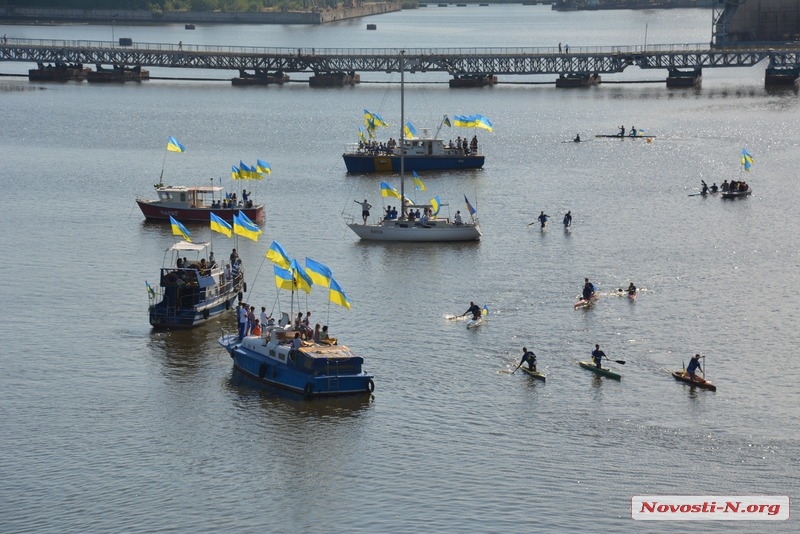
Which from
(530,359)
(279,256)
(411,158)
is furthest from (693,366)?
(411,158)

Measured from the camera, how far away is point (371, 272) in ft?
294

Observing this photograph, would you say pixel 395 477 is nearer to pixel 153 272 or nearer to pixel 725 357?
pixel 725 357

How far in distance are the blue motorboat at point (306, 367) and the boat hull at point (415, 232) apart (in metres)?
33.0

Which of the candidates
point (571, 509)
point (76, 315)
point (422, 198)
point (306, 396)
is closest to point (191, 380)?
point (306, 396)

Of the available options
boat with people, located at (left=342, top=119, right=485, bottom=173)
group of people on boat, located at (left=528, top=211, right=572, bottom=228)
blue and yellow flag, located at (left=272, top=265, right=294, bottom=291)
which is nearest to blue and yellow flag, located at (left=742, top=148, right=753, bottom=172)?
boat with people, located at (left=342, top=119, right=485, bottom=173)

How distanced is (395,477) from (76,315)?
29405 millimetres

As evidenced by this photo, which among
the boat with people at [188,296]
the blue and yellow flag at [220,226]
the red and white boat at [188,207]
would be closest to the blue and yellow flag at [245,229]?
the boat with people at [188,296]

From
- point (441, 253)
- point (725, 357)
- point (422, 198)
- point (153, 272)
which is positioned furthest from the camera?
point (422, 198)

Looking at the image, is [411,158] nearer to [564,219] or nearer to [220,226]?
[564,219]

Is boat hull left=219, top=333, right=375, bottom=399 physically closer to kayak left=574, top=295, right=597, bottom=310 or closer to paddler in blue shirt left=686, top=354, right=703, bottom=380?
paddler in blue shirt left=686, top=354, right=703, bottom=380

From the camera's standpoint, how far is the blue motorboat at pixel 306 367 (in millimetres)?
62938

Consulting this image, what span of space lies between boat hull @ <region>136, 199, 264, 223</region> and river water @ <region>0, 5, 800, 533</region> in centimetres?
172

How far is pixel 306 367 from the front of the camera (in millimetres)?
63125

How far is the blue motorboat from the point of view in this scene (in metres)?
62.9
